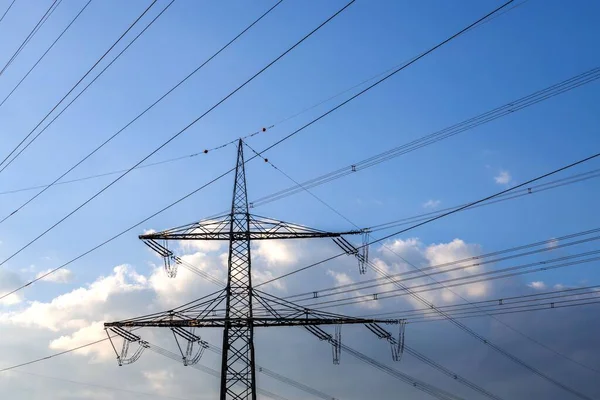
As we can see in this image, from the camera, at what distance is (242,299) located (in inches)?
1401

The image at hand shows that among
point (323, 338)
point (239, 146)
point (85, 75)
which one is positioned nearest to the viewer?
point (85, 75)

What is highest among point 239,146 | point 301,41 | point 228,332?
point 239,146

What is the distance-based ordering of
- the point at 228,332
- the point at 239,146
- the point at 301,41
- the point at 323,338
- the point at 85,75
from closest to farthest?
the point at 301,41 < the point at 85,75 < the point at 228,332 < the point at 323,338 < the point at 239,146

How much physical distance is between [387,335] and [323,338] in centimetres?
387

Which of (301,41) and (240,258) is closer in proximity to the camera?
(301,41)

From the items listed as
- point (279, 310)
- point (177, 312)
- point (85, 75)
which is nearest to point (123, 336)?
point (177, 312)

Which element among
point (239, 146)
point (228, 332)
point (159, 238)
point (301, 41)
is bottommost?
point (228, 332)

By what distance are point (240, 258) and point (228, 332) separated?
15.6ft

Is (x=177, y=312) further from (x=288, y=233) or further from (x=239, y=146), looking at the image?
(x=239, y=146)

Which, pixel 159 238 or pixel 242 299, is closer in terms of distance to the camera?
pixel 242 299

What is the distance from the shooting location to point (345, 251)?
122 ft

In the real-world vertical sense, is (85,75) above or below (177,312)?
above

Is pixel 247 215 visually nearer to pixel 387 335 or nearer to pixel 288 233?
pixel 288 233

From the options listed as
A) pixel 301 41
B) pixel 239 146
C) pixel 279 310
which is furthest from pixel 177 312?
pixel 301 41
